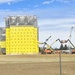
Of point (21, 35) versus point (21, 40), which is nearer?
point (21, 35)

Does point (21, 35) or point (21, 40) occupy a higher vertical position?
point (21, 35)

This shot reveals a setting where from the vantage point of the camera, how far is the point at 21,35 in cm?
8894

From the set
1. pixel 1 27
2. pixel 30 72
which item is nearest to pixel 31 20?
pixel 1 27

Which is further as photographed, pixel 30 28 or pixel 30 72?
pixel 30 28

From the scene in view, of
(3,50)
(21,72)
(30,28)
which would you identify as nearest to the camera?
(21,72)

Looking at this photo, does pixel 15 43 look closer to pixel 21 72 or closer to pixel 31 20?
pixel 31 20

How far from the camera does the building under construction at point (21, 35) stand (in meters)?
89.2

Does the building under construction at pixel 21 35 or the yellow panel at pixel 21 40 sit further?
the building under construction at pixel 21 35

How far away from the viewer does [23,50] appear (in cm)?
9088

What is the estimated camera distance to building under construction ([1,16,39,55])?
293 feet

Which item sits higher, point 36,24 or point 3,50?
point 36,24

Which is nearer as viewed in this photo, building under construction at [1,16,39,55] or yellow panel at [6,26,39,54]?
yellow panel at [6,26,39,54]

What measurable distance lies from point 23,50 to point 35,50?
2933 mm

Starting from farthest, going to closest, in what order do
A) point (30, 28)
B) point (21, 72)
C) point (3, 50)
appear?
point (3, 50)
point (30, 28)
point (21, 72)
